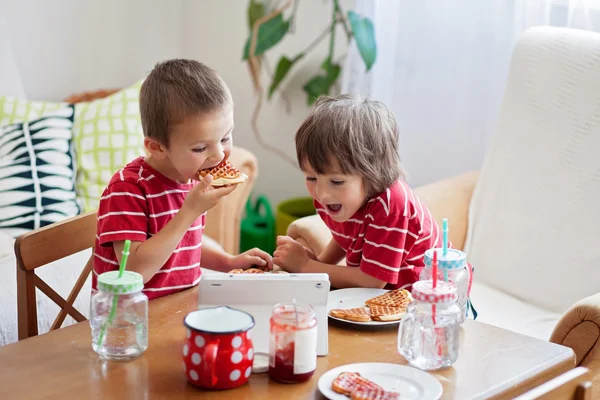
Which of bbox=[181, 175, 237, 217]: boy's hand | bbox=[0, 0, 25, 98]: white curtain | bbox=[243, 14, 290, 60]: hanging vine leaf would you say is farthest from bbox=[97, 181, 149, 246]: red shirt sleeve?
bbox=[243, 14, 290, 60]: hanging vine leaf

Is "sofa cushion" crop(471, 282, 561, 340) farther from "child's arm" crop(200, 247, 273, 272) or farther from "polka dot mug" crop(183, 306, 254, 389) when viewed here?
"polka dot mug" crop(183, 306, 254, 389)

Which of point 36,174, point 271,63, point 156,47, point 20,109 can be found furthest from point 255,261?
point 156,47

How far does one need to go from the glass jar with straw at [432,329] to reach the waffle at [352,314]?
14cm

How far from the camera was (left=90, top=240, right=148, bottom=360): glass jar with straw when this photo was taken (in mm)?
1293

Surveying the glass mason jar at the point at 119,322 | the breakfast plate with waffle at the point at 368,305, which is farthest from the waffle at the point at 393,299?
the glass mason jar at the point at 119,322

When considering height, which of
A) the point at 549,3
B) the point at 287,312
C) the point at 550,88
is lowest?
the point at 287,312

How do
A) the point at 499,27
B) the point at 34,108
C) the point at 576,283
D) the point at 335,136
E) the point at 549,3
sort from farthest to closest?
the point at 34,108 < the point at 499,27 < the point at 549,3 < the point at 576,283 < the point at 335,136

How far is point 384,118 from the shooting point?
1681 millimetres

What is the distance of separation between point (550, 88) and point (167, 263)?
4.34 ft

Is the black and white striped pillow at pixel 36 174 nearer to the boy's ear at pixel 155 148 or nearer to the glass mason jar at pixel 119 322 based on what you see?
the boy's ear at pixel 155 148

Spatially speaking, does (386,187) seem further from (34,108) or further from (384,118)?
(34,108)

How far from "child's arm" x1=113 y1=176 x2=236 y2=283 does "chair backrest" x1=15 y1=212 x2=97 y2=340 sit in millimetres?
234

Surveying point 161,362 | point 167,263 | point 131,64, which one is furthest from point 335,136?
point 131,64

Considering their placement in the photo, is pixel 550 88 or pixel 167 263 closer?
pixel 167 263
